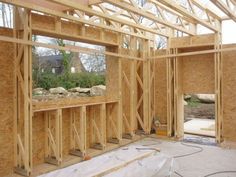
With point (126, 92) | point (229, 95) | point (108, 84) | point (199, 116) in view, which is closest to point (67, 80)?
point (126, 92)

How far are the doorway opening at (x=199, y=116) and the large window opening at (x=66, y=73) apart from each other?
408 cm

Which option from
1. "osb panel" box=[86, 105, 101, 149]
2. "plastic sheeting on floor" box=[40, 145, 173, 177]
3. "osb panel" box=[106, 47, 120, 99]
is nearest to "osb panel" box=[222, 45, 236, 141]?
"osb panel" box=[106, 47, 120, 99]

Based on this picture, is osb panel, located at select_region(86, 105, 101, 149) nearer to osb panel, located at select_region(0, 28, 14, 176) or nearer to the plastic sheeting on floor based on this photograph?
osb panel, located at select_region(0, 28, 14, 176)

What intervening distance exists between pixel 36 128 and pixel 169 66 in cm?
452

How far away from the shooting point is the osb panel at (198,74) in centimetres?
768

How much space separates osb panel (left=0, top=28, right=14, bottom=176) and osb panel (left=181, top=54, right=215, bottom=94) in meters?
5.28

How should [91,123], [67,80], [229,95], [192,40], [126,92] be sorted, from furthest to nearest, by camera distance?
[67,80] → [126,92] → [192,40] → [229,95] → [91,123]

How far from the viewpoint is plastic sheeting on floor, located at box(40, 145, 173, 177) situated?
325 centimetres

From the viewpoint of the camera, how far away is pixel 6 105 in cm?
494

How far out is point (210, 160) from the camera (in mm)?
5863

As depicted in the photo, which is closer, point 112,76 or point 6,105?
point 6,105

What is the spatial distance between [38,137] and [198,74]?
501cm

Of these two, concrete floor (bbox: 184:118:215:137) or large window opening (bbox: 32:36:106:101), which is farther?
large window opening (bbox: 32:36:106:101)

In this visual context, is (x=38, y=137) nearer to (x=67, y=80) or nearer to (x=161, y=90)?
(x=161, y=90)
